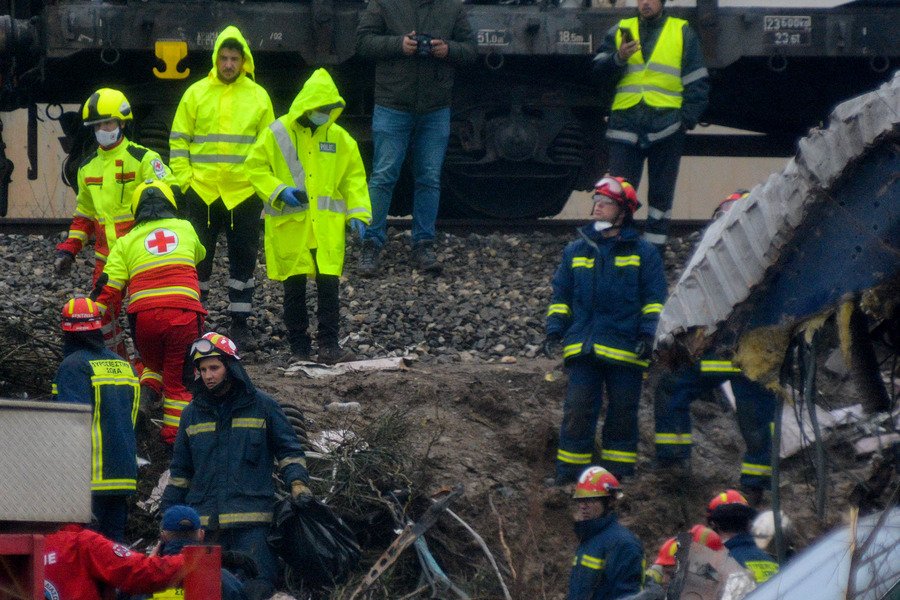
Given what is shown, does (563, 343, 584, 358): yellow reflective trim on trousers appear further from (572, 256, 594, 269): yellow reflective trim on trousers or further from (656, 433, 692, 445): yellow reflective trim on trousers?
(656, 433, 692, 445): yellow reflective trim on trousers

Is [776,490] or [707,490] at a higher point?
[776,490]

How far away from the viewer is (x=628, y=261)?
8.53 m

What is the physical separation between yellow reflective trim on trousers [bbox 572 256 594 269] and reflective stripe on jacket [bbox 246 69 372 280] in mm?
1774

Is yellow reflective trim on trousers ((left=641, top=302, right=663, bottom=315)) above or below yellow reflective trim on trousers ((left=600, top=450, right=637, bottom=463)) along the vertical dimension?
above

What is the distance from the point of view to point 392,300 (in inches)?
443

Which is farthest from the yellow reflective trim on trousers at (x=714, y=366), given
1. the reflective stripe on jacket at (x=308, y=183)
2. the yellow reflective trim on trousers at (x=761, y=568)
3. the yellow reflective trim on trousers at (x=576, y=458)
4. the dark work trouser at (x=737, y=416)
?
the reflective stripe on jacket at (x=308, y=183)

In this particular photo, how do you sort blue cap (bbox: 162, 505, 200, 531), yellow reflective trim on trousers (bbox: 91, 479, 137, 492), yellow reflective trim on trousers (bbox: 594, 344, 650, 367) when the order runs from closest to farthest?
blue cap (bbox: 162, 505, 200, 531) → yellow reflective trim on trousers (bbox: 91, 479, 137, 492) → yellow reflective trim on trousers (bbox: 594, 344, 650, 367)

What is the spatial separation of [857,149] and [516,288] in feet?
23.0

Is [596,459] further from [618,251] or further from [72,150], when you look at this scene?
[72,150]

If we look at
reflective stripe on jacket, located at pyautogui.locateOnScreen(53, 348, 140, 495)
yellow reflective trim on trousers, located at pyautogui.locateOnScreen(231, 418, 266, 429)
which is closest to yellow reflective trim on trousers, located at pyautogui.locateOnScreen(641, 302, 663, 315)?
yellow reflective trim on trousers, located at pyautogui.locateOnScreen(231, 418, 266, 429)

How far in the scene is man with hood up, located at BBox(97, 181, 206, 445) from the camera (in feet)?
28.1

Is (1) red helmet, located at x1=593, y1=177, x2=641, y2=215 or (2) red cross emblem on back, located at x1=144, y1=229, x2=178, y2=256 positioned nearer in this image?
(1) red helmet, located at x1=593, y1=177, x2=641, y2=215

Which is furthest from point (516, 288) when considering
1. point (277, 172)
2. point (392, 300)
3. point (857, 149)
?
point (857, 149)

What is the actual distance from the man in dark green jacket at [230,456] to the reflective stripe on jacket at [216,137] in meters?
3.13
